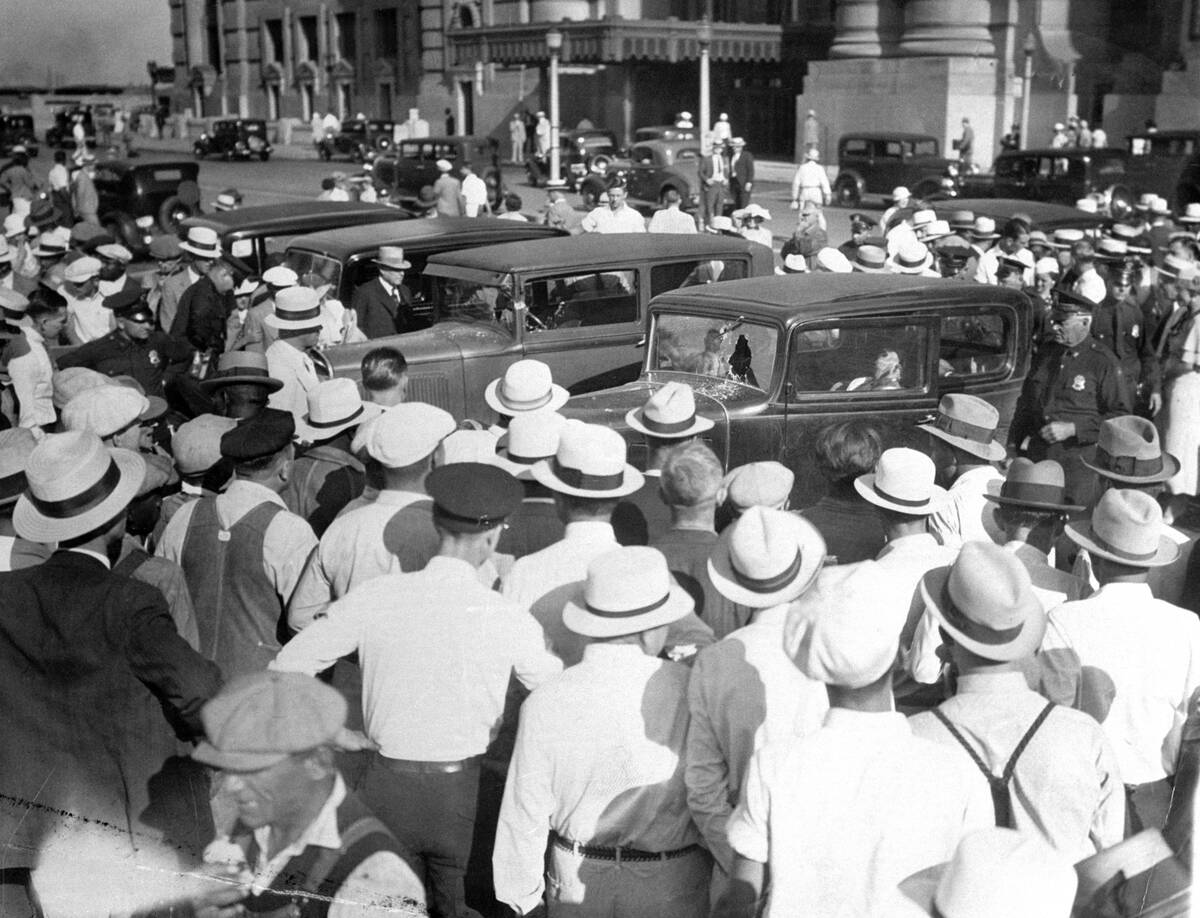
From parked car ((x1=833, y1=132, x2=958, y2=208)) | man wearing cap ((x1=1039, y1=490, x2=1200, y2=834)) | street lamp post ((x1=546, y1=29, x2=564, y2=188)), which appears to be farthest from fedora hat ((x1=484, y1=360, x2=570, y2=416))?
street lamp post ((x1=546, y1=29, x2=564, y2=188))

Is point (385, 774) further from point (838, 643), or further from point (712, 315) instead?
point (712, 315)

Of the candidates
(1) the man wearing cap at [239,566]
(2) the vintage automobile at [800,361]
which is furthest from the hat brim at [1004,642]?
(2) the vintage automobile at [800,361]

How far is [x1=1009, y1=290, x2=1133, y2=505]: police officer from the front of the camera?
23.0 ft

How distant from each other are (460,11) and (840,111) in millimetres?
18689

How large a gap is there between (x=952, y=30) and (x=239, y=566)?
104ft

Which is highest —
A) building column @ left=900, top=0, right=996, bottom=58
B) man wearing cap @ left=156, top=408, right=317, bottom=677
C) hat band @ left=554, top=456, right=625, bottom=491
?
building column @ left=900, top=0, right=996, bottom=58

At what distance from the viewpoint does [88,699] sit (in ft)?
10.7

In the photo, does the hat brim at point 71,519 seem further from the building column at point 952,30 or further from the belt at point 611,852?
the building column at point 952,30

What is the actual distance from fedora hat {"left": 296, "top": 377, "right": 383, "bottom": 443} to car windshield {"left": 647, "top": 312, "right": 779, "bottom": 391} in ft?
7.60

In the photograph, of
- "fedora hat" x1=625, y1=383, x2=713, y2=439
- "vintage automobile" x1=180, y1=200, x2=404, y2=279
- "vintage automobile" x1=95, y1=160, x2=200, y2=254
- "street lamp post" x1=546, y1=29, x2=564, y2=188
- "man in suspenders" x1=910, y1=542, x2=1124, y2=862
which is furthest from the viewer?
"street lamp post" x1=546, y1=29, x2=564, y2=188

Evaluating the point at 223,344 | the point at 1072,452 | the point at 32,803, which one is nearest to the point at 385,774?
the point at 32,803

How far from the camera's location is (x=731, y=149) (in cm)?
2527

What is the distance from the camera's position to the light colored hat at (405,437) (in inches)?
163

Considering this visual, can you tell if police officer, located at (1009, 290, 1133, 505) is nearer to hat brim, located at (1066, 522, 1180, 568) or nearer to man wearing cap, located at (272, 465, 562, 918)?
hat brim, located at (1066, 522, 1180, 568)
